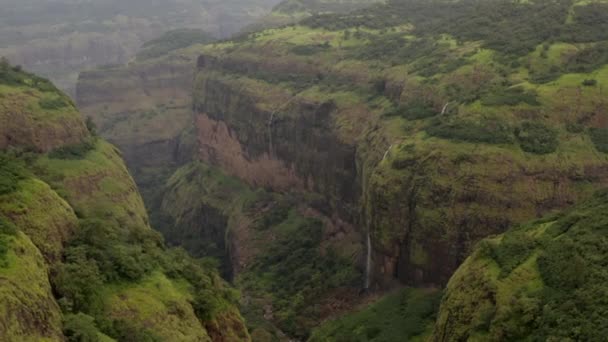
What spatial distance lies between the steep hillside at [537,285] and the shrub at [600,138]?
952 centimetres

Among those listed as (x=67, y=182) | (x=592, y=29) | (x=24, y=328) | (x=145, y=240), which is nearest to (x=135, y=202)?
(x=67, y=182)

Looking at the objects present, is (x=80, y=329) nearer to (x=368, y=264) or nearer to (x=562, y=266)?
(x=562, y=266)

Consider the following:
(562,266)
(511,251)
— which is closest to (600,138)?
(511,251)

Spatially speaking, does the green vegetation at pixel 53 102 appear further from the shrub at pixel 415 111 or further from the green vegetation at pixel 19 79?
the shrub at pixel 415 111

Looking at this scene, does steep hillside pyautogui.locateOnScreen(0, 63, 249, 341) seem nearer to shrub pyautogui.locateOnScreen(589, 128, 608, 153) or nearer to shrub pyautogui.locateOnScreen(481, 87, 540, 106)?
A: shrub pyautogui.locateOnScreen(481, 87, 540, 106)

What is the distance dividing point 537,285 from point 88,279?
20.9 metres

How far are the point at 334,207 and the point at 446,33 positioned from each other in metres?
26.9

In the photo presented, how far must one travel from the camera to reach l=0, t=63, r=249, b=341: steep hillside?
2702 centimetres

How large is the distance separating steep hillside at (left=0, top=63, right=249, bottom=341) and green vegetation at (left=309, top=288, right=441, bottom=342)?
1106 centimetres

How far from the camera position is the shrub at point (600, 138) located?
48.2 m

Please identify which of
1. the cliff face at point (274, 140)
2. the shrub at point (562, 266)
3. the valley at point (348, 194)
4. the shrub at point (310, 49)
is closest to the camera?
Result: the shrub at point (562, 266)

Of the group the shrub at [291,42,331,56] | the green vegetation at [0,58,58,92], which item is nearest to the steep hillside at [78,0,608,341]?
the shrub at [291,42,331,56]

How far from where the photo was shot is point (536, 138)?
48719mm

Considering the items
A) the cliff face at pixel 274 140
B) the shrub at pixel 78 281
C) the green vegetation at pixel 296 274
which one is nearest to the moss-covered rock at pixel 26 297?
the shrub at pixel 78 281
